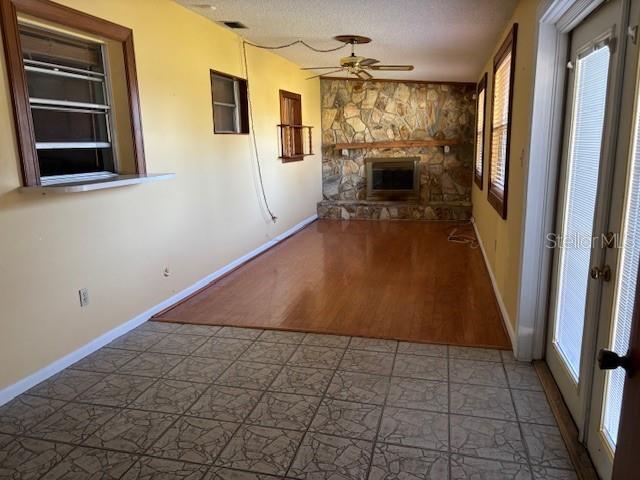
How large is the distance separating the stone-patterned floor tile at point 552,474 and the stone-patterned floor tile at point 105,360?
88.6 inches

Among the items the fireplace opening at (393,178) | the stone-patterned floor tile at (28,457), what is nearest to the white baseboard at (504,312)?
the stone-patterned floor tile at (28,457)

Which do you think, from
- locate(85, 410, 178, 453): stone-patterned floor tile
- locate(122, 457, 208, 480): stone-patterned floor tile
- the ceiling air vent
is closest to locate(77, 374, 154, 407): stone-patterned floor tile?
locate(85, 410, 178, 453): stone-patterned floor tile

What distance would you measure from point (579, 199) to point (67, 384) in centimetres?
278

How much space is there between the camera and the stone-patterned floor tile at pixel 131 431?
2.08m

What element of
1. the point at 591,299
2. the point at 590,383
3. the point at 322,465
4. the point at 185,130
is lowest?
the point at 322,465

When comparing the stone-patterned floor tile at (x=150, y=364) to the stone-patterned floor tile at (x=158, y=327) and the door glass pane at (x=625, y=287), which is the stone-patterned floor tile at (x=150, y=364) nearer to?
the stone-patterned floor tile at (x=158, y=327)

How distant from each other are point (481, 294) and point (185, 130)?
286 centimetres

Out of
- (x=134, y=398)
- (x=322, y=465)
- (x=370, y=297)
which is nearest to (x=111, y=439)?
(x=134, y=398)

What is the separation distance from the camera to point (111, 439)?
6.95ft

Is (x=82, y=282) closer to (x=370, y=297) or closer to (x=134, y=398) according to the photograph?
(x=134, y=398)

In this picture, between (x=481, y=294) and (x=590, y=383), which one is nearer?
(x=590, y=383)

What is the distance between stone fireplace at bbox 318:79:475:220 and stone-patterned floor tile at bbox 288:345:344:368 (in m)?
5.00

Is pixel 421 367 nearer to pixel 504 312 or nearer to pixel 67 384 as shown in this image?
pixel 504 312

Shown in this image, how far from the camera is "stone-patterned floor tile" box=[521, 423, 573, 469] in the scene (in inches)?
74.5
